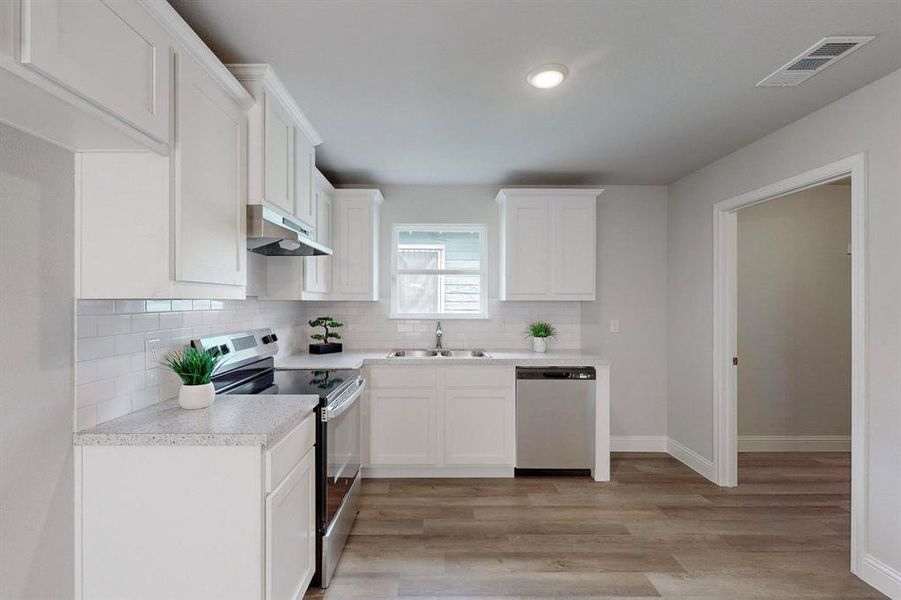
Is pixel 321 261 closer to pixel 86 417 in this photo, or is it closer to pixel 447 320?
pixel 447 320

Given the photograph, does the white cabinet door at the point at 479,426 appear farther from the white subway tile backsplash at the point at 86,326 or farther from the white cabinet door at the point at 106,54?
the white cabinet door at the point at 106,54

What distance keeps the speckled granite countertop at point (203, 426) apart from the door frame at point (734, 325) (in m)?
2.73

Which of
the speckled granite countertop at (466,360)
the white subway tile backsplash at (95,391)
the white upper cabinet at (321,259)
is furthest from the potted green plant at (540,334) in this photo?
the white subway tile backsplash at (95,391)

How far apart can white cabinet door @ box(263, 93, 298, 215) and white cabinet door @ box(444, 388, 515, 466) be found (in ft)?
6.19

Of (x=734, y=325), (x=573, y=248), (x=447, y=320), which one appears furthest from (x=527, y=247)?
(x=734, y=325)

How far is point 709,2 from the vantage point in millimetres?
1615

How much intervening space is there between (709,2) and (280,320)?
312 cm

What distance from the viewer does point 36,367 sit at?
1.36m

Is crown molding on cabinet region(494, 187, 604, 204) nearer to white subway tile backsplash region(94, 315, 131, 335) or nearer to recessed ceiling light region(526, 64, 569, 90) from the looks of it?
recessed ceiling light region(526, 64, 569, 90)

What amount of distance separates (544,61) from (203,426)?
6.70ft

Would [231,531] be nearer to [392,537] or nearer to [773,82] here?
[392,537]

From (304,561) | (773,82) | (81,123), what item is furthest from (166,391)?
(773,82)

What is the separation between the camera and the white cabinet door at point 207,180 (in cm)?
151

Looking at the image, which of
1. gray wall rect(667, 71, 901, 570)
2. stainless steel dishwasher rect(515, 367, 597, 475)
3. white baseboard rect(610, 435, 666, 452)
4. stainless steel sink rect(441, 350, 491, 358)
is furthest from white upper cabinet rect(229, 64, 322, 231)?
white baseboard rect(610, 435, 666, 452)
